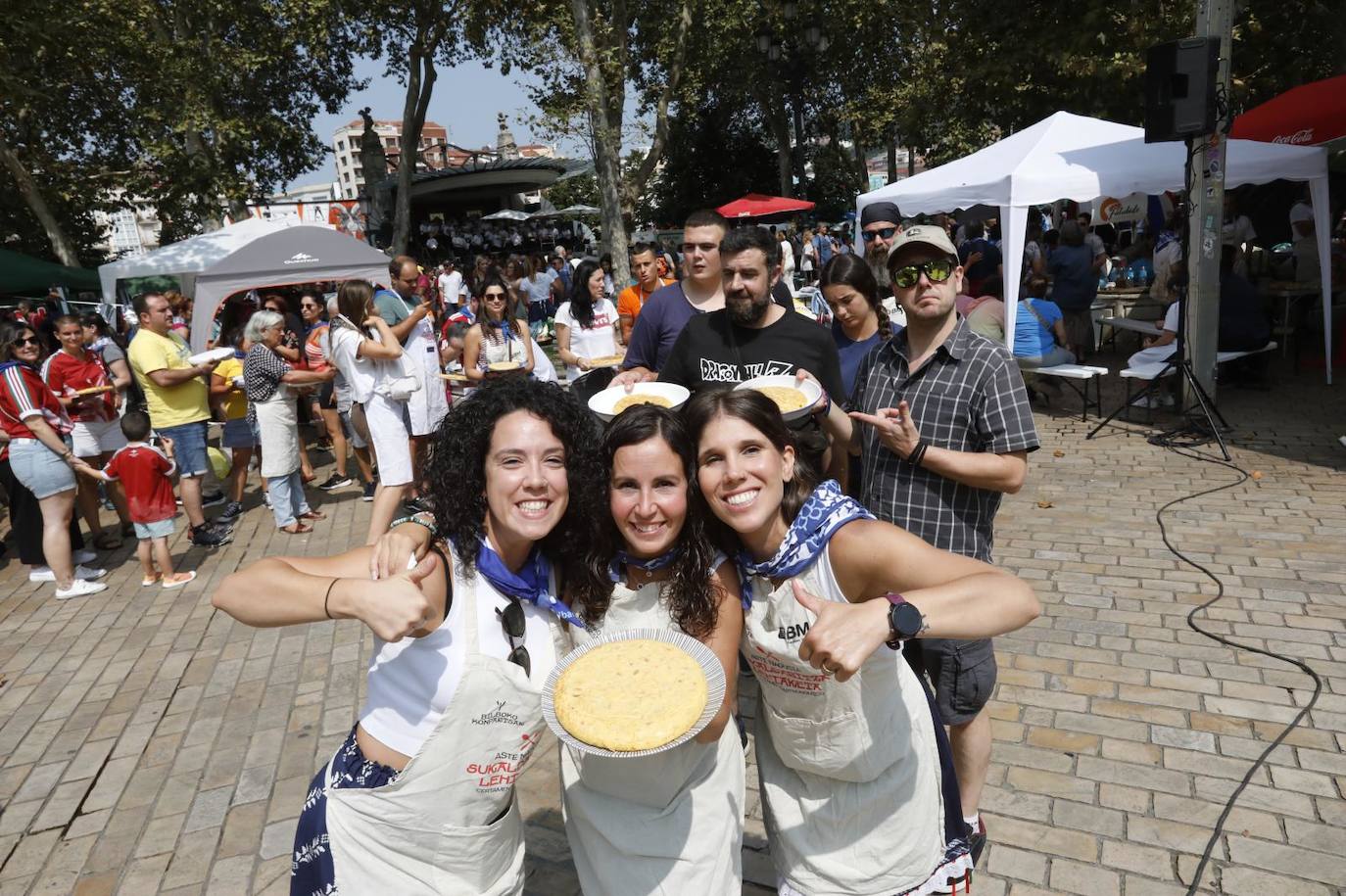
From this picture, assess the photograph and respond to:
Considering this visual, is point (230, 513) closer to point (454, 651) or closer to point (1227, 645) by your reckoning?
point (454, 651)

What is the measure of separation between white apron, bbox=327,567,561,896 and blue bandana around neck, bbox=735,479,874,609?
1.97 ft

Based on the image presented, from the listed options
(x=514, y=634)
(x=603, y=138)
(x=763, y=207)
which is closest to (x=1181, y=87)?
(x=514, y=634)

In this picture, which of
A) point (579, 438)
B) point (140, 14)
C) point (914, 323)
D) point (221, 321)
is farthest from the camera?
point (140, 14)

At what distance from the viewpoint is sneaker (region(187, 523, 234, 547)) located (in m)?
7.73

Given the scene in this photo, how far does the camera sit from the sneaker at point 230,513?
8.18 meters

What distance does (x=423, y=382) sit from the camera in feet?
23.4

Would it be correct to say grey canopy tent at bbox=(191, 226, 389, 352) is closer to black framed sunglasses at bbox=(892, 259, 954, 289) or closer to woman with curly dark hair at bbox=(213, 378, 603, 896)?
black framed sunglasses at bbox=(892, 259, 954, 289)

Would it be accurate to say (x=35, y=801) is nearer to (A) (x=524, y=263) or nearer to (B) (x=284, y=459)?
(B) (x=284, y=459)

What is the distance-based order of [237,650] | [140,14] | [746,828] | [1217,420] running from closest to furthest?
[746,828] < [237,650] < [1217,420] < [140,14]

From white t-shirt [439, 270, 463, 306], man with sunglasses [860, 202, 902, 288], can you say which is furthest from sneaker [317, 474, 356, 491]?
white t-shirt [439, 270, 463, 306]

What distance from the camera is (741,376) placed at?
390 centimetres

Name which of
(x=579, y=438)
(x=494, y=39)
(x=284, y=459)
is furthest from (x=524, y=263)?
(x=579, y=438)

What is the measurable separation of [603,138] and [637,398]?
49.9ft

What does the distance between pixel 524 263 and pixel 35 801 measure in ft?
52.7
